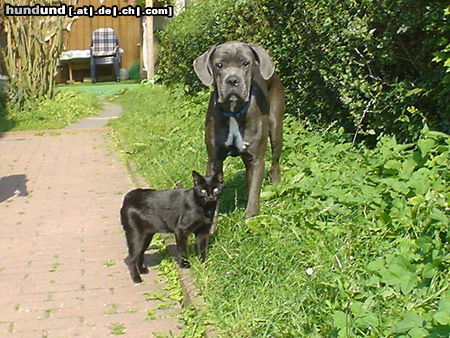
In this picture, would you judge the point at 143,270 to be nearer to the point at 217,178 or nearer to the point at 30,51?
the point at 217,178

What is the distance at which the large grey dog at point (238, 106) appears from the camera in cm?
482

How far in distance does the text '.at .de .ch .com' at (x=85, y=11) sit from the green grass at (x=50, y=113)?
198 cm

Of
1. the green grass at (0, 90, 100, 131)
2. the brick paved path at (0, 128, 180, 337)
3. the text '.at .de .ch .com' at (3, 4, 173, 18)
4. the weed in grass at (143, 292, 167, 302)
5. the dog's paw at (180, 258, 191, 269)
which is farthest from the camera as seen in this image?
the text '.at .de .ch .com' at (3, 4, 173, 18)

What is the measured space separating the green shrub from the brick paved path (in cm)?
269

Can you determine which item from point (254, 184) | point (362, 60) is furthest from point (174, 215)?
point (362, 60)

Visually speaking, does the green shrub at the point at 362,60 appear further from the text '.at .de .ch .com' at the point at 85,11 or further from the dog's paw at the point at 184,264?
the text '.at .de .ch .com' at the point at 85,11

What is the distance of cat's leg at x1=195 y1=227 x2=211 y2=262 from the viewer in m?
4.80

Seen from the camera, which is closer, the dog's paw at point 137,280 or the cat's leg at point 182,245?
the cat's leg at point 182,245

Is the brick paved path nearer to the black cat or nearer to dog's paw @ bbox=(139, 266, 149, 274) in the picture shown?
dog's paw @ bbox=(139, 266, 149, 274)

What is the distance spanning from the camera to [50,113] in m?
14.3

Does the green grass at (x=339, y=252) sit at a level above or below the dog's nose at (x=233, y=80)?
below

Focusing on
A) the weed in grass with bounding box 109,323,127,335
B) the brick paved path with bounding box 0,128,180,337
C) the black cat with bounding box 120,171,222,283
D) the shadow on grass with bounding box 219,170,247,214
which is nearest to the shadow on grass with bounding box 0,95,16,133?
the brick paved path with bounding box 0,128,180,337

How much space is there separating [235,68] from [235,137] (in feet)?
2.00

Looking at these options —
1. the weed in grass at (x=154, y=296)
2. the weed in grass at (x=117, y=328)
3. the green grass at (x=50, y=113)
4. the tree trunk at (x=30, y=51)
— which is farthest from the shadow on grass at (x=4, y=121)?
the weed in grass at (x=117, y=328)
